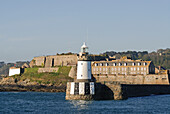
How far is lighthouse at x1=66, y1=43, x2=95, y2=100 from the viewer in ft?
145

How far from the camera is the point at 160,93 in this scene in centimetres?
6775

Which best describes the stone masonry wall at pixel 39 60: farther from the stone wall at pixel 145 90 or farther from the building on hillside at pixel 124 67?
the stone wall at pixel 145 90

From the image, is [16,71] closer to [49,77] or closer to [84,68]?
[49,77]

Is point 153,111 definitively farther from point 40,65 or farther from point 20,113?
point 40,65

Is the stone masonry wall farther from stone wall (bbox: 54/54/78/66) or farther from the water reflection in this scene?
the water reflection

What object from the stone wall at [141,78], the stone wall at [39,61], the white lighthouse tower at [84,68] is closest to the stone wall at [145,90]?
the stone wall at [141,78]

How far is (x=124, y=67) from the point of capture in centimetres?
8681

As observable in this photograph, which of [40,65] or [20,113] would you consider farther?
[40,65]

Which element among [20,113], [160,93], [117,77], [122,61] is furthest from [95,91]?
[122,61]

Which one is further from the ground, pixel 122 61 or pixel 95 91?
pixel 122 61

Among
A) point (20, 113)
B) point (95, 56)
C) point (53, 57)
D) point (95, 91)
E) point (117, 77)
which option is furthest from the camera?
point (53, 57)

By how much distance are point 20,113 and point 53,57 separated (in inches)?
3255

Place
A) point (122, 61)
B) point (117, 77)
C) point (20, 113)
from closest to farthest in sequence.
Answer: point (20, 113) < point (117, 77) < point (122, 61)

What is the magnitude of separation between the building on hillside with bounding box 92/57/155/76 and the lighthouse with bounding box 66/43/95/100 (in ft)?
128
